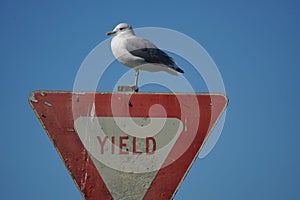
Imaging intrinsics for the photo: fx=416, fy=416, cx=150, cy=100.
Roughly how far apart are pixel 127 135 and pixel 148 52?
9.77ft

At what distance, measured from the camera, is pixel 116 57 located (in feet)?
16.7

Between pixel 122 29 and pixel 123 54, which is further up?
pixel 122 29

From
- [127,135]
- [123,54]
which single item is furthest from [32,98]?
[123,54]

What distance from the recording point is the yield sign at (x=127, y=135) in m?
2.50

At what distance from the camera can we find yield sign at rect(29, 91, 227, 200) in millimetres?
2500

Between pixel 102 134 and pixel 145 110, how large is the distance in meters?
0.31

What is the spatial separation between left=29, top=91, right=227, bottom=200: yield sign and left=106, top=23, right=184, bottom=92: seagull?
231 cm

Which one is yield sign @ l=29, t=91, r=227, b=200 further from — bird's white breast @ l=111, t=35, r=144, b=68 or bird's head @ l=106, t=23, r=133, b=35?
bird's head @ l=106, t=23, r=133, b=35

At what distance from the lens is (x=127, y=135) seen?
101 inches

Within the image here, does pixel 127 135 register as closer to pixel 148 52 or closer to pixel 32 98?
pixel 32 98

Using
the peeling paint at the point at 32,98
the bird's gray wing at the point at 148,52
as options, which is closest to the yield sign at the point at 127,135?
the peeling paint at the point at 32,98

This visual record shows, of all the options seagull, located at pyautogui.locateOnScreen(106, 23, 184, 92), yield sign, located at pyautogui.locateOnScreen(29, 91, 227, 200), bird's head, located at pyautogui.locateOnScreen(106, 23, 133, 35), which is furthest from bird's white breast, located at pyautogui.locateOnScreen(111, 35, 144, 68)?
yield sign, located at pyautogui.locateOnScreen(29, 91, 227, 200)

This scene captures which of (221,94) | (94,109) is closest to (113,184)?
(94,109)

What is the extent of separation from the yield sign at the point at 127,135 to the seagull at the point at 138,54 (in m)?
2.31
